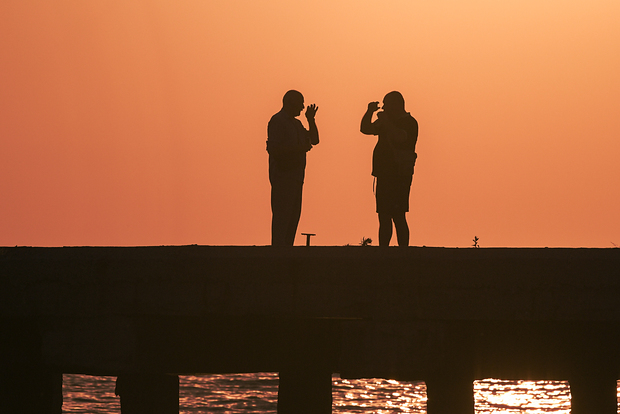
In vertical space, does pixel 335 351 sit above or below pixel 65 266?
below

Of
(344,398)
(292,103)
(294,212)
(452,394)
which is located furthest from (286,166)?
(344,398)

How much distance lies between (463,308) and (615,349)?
182cm

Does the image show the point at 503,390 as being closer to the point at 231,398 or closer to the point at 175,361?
the point at 231,398

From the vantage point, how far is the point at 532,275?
25.1 feet

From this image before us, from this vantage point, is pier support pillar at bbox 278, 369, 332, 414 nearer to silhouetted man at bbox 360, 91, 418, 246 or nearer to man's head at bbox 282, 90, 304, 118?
silhouetted man at bbox 360, 91, 418, 246

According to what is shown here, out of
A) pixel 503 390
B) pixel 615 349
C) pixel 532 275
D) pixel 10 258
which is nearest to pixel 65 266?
pixel 10 258

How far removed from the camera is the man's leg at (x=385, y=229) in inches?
425

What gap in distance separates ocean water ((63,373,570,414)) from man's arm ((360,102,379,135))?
1502 inches

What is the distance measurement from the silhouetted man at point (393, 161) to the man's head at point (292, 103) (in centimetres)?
84

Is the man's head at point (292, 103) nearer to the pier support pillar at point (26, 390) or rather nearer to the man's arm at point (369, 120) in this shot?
the man's arm at point (369, 120)

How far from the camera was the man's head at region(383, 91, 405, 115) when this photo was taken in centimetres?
1098

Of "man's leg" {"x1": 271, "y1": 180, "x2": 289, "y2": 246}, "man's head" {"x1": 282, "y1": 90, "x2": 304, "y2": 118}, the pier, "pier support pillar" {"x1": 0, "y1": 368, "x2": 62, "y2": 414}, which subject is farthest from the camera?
"man's head" {"x1": 282, "y1": 90, "x2": 304, "y2": 118}

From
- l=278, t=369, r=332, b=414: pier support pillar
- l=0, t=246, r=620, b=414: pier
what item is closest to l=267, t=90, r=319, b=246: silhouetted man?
l=278, t=369, r=332, b=414: pier support pillar

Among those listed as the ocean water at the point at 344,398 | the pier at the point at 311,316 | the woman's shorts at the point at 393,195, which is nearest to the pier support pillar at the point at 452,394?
the pier at the point at 311,316
